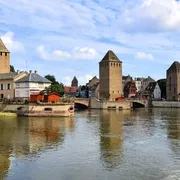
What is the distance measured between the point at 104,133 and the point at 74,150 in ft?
32.7

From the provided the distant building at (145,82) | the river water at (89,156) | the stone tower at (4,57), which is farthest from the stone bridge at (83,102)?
the distant building at (145,82)

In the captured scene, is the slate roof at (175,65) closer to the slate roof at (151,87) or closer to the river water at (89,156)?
the slate roof at (151,87)

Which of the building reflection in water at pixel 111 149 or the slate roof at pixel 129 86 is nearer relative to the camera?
the building reflection in water at pixel 111 149

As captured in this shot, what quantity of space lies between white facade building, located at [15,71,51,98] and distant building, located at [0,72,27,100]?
3.95ft

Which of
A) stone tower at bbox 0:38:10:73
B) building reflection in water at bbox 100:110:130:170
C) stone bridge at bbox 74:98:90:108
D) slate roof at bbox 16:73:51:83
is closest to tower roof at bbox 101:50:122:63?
stone bridge at bbox 74:98:90:108

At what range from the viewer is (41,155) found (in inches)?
906

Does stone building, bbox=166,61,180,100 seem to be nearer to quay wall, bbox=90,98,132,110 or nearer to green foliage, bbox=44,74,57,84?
quay wall, bbox=90,98,132,110

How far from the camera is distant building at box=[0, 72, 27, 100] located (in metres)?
66.6

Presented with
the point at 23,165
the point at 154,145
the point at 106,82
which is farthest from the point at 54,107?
the point at 106,82

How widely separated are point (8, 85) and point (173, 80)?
67.2 m

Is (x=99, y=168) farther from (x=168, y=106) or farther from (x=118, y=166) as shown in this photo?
(x=168, y=106)

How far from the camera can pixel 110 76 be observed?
4117 inches

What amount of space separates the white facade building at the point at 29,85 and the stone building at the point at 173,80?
204ft

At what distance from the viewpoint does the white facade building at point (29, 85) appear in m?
63.4
